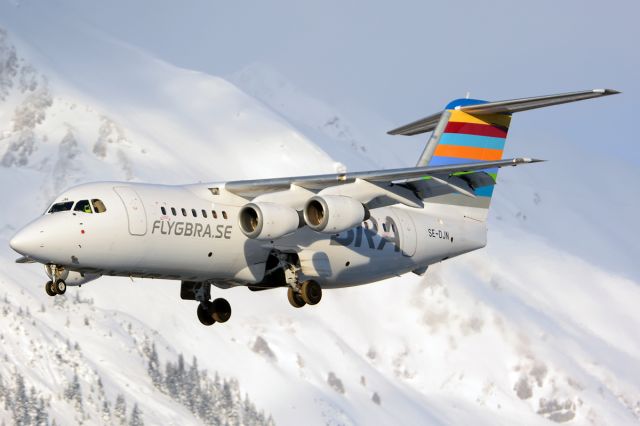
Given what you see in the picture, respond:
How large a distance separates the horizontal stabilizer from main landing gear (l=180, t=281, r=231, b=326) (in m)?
5.62

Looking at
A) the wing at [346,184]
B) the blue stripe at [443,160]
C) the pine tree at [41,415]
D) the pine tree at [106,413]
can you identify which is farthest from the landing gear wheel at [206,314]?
the pine tree at [106,413]

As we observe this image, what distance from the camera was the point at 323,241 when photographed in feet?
105

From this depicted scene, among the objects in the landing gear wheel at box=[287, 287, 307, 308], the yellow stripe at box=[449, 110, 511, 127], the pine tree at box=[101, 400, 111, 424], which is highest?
the yellow stripe at box=[449, 110, 511, 127]

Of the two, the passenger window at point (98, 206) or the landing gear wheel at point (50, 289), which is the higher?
the passenger window at point (98, 206)

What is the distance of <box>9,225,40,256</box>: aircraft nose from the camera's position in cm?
2778

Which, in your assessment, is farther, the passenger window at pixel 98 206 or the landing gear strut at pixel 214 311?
the landing gear strut at pixel 214 311

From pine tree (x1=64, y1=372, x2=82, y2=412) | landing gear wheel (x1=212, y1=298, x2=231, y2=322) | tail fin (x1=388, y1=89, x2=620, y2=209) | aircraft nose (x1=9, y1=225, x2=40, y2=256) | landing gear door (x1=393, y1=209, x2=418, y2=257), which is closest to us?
aircraft nose (x1=9, y1=225, x2=40, y2=256)

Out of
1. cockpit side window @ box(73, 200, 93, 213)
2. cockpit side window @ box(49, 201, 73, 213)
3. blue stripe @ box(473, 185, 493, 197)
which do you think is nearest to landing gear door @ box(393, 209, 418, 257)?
blue stripe @ box(473, 185, 493, 197)

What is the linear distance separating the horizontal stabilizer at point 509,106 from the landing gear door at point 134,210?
7.38 metres

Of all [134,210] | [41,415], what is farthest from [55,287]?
[41,415]

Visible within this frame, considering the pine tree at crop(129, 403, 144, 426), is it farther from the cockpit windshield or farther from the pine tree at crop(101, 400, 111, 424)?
the cockpit windshield

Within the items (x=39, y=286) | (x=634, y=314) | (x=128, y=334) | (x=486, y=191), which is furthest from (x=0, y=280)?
(x=486, y=191)

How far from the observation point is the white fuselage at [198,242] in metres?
28.4

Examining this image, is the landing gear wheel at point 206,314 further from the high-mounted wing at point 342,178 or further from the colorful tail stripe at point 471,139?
the colorful tail stripe at point 471,139
